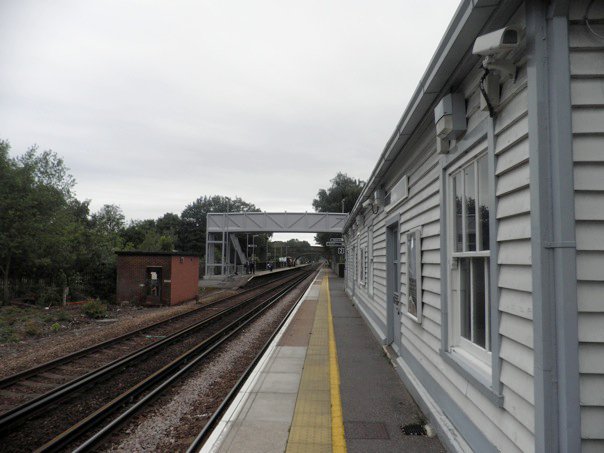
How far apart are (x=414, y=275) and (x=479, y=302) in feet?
7.29

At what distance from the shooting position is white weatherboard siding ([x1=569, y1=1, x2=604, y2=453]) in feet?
8.01

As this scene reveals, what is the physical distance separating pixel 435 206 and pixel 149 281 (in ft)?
60.2

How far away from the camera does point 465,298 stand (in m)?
4.12

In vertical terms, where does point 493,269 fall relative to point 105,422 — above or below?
above

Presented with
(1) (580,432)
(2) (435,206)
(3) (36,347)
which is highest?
(2) (435,206)

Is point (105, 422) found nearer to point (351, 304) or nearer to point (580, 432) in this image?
point (580, 432)

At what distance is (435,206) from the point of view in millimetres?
5027

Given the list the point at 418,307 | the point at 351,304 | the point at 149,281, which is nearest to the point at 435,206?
the point at 418,307

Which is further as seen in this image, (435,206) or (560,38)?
(435,206)

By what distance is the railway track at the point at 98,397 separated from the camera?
5383 mm

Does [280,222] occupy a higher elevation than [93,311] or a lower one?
higher

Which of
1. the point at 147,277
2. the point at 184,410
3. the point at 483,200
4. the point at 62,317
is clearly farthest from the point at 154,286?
the point at 483,200

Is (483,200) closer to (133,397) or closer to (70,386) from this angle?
(133,397)

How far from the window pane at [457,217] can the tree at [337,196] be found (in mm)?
53436
